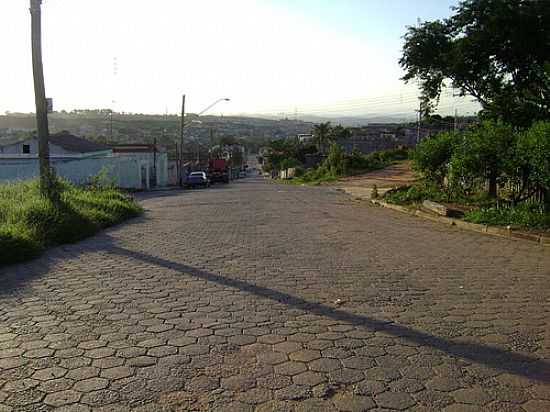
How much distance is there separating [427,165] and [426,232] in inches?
238

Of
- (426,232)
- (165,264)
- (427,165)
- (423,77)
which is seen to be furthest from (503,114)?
(165,264)

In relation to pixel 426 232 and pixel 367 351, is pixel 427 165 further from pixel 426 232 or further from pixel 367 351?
pixel 367 351

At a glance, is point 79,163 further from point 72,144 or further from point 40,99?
point 40,99

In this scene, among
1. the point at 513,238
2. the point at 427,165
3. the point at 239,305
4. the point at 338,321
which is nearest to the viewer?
the point at 338,321

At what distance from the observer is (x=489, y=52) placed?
23609 mm

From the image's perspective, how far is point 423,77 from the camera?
27.5 meters

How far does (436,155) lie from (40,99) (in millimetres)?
10762

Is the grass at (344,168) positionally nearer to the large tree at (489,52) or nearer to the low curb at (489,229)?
the large tree at (489,52)

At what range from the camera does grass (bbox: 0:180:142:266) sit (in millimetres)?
7773

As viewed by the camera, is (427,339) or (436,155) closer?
(427,339)

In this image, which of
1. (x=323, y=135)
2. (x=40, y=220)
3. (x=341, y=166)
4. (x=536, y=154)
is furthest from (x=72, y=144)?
(x=323, y=135)

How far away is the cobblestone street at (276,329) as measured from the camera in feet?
11.5

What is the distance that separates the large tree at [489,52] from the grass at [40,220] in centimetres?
1390

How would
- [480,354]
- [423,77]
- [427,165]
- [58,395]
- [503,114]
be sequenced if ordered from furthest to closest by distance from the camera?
[423,77]
[503,114]
[427,165]
[480,354]
[58,395]
